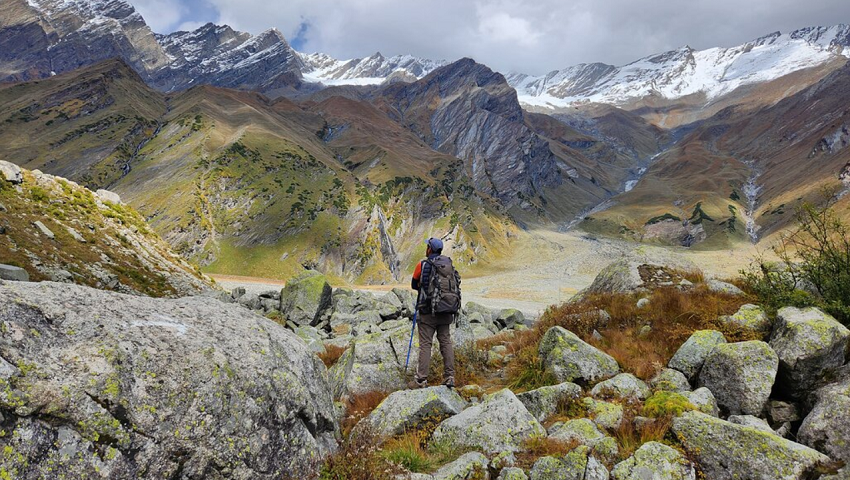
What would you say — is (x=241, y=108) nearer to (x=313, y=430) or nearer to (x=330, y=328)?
(x=330, y=328)

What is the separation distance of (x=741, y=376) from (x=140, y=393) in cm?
905

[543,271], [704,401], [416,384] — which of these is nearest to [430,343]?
[416,384]

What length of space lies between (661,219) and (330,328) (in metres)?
158

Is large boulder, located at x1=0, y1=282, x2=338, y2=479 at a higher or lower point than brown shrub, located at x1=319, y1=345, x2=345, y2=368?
higher

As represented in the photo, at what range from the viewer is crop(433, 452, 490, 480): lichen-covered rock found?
213 inches

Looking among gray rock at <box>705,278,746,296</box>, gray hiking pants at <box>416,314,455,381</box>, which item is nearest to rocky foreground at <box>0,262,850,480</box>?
gray hiking pants at <box>416,314,455,381</box>

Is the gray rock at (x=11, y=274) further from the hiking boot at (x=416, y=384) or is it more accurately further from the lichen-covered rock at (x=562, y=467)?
the lichen-covered rock at (x=562, y=467)

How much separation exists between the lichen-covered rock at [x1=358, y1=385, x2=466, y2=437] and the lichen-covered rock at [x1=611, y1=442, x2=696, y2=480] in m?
3.08

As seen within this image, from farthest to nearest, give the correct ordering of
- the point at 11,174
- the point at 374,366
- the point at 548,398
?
1. the point at 11,174
2. the point at 374,366
3. the point at 548,398

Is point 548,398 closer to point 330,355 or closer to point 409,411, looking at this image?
point 409,411

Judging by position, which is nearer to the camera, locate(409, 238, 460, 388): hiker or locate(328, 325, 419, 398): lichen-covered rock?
locate(409, 238, 460, 388): hiker

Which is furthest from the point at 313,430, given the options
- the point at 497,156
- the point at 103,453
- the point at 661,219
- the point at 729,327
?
the point at 497,156

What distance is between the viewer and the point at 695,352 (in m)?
8.10

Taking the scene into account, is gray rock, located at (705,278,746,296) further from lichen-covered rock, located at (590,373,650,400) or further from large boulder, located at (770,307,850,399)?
lichen-covered rock, located at (590,373,650,400)
